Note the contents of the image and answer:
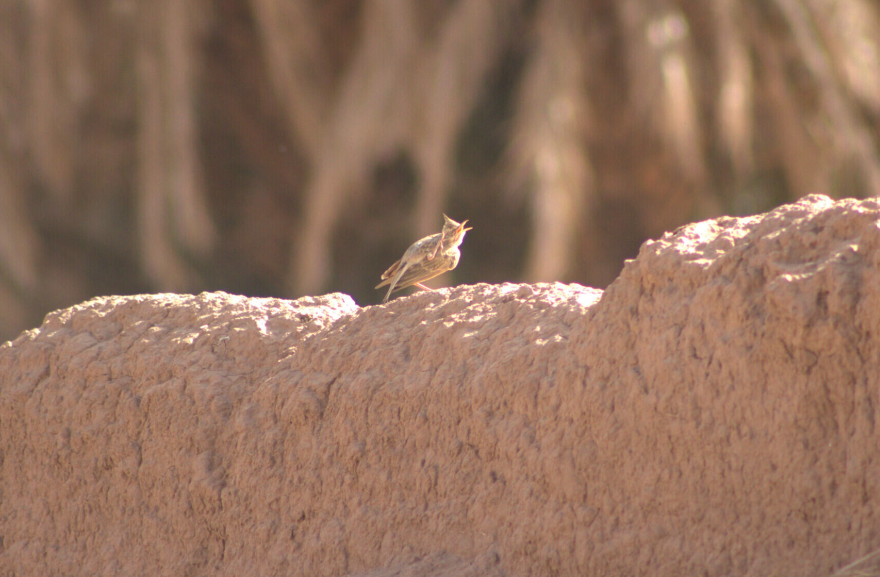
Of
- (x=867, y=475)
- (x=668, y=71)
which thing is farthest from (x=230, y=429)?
(x=668, y=71)

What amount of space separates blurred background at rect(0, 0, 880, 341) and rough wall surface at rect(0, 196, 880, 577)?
168 inches

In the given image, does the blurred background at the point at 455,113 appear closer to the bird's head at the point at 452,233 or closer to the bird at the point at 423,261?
the bird's head at the point at 452,233

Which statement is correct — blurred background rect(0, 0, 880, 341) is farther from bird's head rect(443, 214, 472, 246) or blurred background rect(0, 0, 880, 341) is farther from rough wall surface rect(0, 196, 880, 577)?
rough wall surface rect(0, 196, 880, 577)

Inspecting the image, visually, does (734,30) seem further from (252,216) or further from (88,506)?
(88,506)

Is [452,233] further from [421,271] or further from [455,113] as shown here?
[455,113]

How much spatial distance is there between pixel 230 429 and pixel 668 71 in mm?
5284

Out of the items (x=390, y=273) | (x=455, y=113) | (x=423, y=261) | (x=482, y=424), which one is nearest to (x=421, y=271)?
(x=423, y=261)

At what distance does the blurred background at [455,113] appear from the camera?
24.6 feet

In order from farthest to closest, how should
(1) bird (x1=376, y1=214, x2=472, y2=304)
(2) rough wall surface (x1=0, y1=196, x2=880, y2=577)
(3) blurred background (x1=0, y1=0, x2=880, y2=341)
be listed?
(3) blurred background (x1=0, y1=0, x2=880, y2=341), (1) bird (x1=376, y1=214, x2=472, y2=304), (2) rough wall surface (x1=0, y1=196, x2=880, y2=577)

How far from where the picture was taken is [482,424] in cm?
258

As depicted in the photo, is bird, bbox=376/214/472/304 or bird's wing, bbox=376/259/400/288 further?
bird's wing, bbox=376/259/400/288

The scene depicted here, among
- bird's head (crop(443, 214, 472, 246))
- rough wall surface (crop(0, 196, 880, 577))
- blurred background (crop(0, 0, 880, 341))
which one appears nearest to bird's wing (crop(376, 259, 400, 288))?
bird's head (crop(443, 214, 472, 246))

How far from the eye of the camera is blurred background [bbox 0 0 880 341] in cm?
751

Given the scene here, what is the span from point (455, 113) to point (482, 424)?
527 cm
